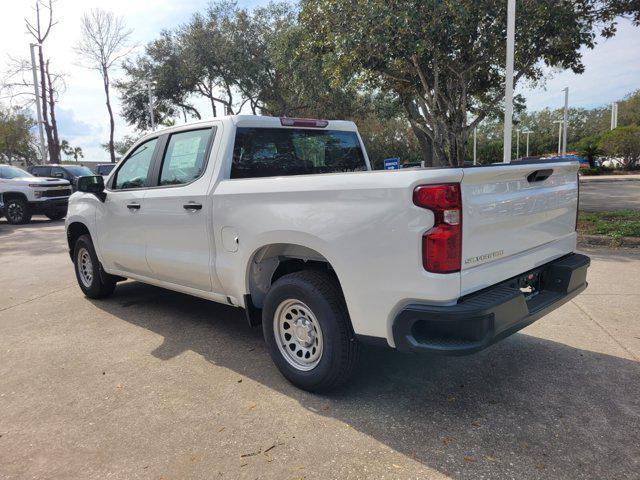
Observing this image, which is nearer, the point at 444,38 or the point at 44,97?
the point at 444,38

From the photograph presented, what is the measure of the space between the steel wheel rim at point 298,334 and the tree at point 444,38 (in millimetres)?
10432

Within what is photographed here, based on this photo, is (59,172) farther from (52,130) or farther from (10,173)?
(52,130)

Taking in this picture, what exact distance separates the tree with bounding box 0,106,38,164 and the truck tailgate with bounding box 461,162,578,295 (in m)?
44.6

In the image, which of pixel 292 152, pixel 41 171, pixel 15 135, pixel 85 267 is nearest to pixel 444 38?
pixel 292 152

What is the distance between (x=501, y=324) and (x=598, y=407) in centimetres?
105

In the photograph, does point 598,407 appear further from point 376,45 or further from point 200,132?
point 376,45

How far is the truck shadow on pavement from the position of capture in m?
2.63

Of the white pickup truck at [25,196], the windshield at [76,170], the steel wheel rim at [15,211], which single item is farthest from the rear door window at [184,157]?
the windshield at [76,170]

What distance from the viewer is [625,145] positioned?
36031 mm

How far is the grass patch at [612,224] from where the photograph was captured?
8.76m

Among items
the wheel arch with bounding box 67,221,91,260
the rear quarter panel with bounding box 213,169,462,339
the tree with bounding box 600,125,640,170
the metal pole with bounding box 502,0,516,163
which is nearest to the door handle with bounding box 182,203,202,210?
the rear quarter panel with bounding box 213,169,462,339

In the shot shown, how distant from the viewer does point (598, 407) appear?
3145mm

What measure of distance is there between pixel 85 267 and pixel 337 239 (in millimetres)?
4467

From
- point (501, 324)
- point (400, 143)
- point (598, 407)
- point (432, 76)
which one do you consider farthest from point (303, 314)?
point (400, 143)
